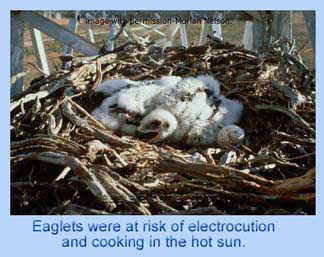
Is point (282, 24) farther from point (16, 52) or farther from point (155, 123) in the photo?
point (16, 52)

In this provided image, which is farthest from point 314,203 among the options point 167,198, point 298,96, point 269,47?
point 269,47

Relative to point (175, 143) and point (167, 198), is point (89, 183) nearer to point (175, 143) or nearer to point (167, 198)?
point (167, 198)

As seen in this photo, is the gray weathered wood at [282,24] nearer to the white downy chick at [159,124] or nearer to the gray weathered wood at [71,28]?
the white downy chick at [159,124]

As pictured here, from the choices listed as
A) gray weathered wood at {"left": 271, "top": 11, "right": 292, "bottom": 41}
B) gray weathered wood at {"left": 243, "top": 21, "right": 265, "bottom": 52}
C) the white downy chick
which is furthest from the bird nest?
gray weathered wood at {"left": 243, "top": 21, "right": 265, "bottom": 52}

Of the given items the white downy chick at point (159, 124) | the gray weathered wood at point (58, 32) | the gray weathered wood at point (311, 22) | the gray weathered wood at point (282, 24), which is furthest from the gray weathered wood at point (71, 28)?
the gray weathered wood at point (282, 24)

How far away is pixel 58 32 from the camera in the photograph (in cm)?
319

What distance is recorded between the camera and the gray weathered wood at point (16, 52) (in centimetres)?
284

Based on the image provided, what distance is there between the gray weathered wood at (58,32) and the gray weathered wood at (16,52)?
2.2 inches

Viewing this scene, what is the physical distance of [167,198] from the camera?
6.44 feet

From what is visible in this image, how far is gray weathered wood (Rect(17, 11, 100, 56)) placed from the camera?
3.03 m

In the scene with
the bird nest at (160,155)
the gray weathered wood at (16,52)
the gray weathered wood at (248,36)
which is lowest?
the bird nest at (160,155)

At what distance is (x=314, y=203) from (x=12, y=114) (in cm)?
136

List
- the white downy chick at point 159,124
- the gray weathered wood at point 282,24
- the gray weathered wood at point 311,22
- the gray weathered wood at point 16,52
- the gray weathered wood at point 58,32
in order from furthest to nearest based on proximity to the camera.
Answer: the gray weathered wood at point 282,24 → the gray weathered wood at point 58,32 → the gray weathered wood at point 16,52 → the white downy chick at point 159,124 → the gray weathered wood at point 311,22

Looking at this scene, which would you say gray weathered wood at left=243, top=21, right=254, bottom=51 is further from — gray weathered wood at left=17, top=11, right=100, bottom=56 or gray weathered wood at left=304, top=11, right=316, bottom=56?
gray weathered wood at left=304, top=11, right=316, bottom=56
